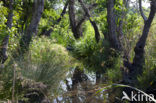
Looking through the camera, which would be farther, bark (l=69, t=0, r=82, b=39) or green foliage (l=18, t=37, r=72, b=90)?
bark (l=69, t=0, r=82, b=39)

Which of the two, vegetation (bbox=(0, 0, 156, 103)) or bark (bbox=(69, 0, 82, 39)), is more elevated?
bark (bbox=(69, 0, 82, 39))

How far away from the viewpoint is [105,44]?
8.48 meters

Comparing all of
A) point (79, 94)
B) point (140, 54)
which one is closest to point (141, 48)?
point (140, 54)

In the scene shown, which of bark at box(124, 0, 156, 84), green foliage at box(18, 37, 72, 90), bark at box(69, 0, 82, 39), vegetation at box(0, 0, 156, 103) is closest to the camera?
vegetation at box(0, 0, 156, 103)

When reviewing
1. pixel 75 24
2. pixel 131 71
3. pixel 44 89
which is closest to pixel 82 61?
pixel 75 24

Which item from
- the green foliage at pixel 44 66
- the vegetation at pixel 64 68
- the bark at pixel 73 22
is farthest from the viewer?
the bark at pixel 73 22

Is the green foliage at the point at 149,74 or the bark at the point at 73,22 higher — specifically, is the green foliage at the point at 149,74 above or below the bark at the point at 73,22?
below

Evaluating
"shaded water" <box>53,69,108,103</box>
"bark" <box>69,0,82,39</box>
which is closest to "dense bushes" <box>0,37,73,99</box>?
"shaded water" <box>53,69,108,103</box>

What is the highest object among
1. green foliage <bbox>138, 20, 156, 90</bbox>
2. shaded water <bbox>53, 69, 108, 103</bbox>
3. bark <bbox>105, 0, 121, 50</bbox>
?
bark <bbox>105, 0, 121, 50</bbox>

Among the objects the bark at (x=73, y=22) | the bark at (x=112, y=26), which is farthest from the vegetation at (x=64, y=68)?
the bark at (x=73, y=22)

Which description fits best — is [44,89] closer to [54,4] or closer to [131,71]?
[131,71]

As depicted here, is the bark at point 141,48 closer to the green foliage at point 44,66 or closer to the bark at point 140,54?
the bark at point 140,54

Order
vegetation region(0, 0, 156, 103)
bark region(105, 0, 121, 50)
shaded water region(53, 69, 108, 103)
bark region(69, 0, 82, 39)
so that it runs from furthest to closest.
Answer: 1. bark region(69, 0, 82, 39)
2. bark region(105, 0, 121, 50)
3. vegetation region(0, 0, 156, 103)
4. shaded water region(53, 69, 108, 103)

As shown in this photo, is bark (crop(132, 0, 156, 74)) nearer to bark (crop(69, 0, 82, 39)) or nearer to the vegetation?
the vegetation
